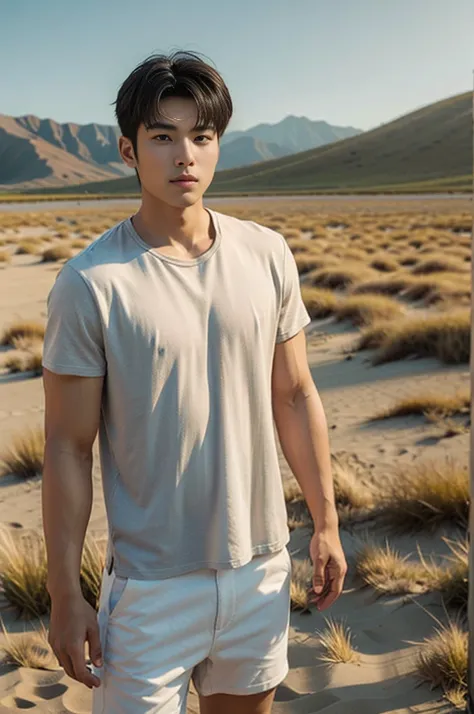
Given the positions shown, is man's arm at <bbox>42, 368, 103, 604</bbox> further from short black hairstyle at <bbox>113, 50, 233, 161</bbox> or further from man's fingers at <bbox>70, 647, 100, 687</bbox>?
short black hairstyle at <bbox>113, 50, 233, 161</bbox>

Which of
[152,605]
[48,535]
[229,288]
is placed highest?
[229,288]

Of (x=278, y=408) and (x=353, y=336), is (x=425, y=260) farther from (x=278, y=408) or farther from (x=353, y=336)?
(x=278, y=408)

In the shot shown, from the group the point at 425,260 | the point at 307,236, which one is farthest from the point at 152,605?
the point at 307,236

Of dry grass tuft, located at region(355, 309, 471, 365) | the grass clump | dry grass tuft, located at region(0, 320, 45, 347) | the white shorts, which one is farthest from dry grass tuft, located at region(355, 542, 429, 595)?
the grass clump

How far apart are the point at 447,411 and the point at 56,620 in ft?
16.5

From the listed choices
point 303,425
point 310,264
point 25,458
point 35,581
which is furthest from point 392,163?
point 303,425

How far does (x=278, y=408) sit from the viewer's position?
187 centimetres

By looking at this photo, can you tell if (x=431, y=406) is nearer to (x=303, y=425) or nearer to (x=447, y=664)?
(x=447, y=664)

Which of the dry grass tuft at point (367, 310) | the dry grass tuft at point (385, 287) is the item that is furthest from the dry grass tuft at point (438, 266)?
the dry grass tuft at point (367, 310)

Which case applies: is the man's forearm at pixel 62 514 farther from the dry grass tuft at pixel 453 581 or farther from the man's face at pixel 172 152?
the dry grass tuft at pixel 453 581

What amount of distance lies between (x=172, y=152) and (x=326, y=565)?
100cm

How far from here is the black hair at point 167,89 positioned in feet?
5.06

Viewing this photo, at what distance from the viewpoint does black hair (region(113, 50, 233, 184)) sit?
5.06ft

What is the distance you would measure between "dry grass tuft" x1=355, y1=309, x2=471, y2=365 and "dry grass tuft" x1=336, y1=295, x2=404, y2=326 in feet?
4.81
